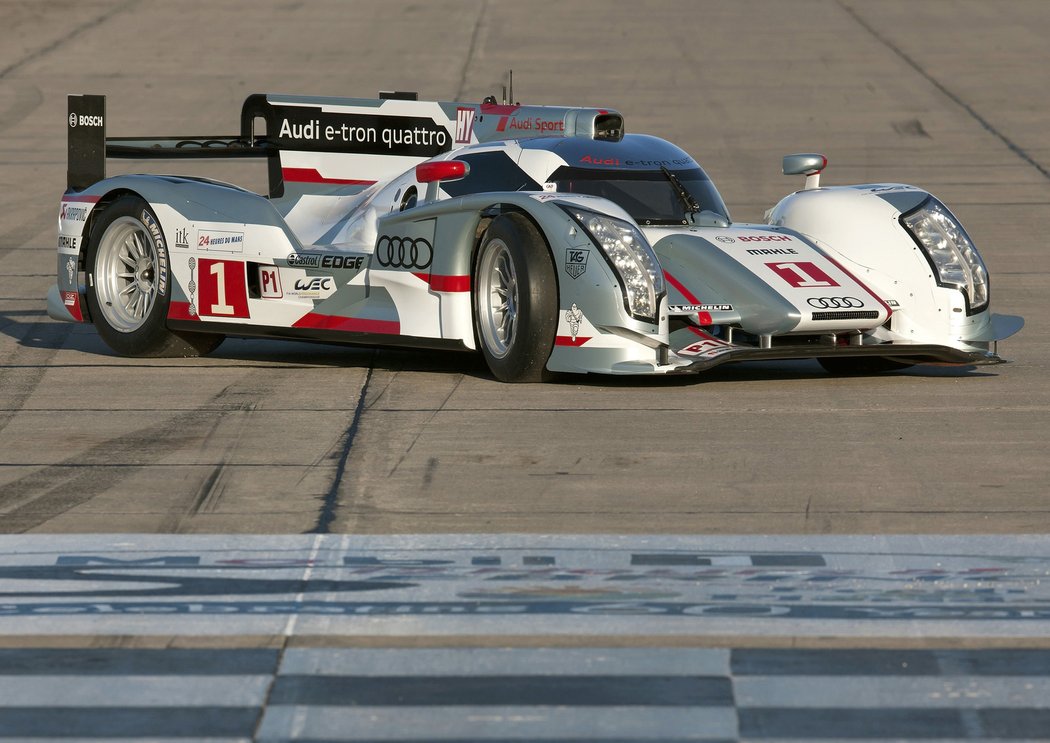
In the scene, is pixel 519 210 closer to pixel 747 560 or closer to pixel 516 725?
pixel 747 560

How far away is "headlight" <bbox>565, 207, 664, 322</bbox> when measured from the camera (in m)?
9.26

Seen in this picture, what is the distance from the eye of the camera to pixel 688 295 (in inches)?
376

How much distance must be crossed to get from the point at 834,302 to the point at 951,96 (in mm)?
19618

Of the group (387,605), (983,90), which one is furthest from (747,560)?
(983,90)

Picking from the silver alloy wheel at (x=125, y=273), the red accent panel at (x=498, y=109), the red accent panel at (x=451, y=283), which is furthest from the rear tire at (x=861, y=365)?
the silver alloy wheel at (x=125, y=273)

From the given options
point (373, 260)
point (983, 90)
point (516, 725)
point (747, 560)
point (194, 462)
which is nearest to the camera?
point (516, 725)

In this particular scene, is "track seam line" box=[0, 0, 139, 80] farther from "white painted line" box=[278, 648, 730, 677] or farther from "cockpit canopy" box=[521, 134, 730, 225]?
"white painted line" box=[278, 648, 730, 677]

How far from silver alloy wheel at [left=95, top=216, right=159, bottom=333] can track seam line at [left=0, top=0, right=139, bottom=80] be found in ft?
67.0

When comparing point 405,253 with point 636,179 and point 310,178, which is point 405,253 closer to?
point 636,179

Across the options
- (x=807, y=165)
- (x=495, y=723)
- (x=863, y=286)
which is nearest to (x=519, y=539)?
(x=495, y=723)

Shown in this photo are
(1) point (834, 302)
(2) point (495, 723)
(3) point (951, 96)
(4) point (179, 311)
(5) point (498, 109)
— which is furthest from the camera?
(3) point (951, 96)

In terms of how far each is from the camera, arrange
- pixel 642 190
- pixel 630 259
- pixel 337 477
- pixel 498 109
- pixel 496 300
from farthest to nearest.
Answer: pixel 498 109 → pixel 642 190 → pixel 496 300 → pixel 630 259 → pixel 337 477

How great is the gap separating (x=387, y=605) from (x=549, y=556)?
0.74 meters

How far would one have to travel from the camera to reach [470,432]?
8406 millimetres
